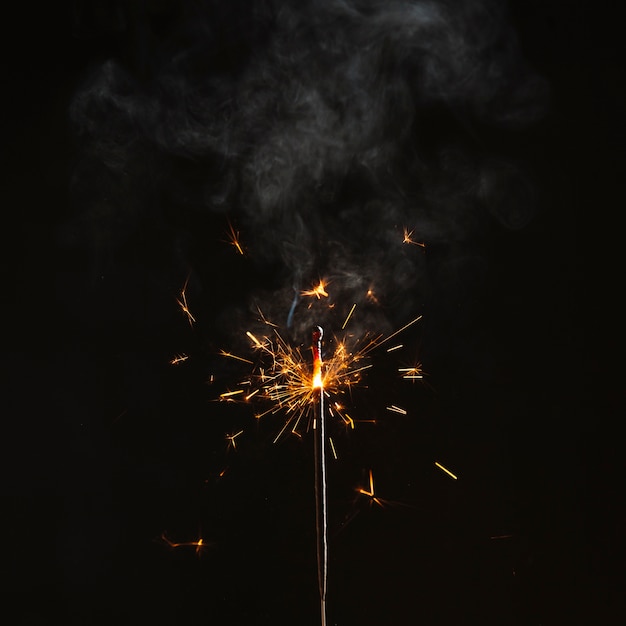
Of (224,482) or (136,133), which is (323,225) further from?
(224,482)

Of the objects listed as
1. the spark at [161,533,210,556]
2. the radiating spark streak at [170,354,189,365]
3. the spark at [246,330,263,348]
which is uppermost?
the spark at [246,330,263,348]

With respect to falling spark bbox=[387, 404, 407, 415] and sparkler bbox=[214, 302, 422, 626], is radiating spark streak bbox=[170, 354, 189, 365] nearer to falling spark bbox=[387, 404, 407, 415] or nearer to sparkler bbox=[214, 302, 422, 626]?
sparkler bbox=[214, 302, 422, 626]

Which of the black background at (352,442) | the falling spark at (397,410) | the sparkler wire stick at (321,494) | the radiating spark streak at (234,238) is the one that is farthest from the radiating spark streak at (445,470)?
the radiating spark streak at (234,238)

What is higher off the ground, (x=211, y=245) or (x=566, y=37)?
(x=566, y=37)

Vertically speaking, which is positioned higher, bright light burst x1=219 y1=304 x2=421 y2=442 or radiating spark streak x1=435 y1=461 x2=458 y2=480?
bright light burst x1=219 y1=304 x2=421 y2=442

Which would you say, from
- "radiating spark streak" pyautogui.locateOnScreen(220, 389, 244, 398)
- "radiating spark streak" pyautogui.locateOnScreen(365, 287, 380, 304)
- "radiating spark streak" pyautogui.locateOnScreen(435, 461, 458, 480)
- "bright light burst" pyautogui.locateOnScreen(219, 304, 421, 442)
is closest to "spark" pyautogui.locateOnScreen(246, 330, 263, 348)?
"bright light burst" pyautogui.locateOnScreen(219, 304, 421, 442)

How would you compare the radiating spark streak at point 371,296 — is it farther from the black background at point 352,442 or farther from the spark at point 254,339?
the spark at point 254,339

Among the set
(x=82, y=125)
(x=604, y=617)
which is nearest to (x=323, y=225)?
(x=82, y=125)
